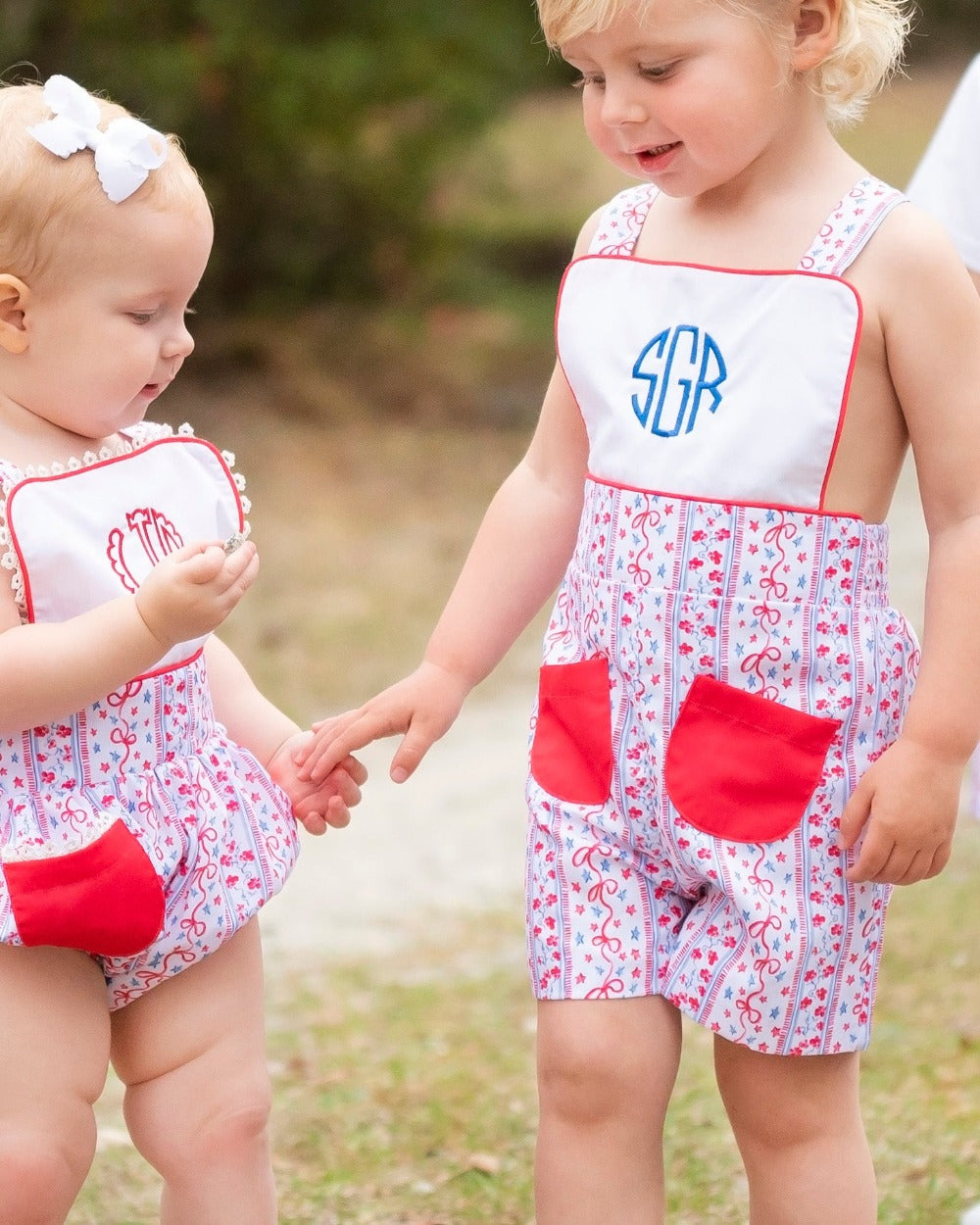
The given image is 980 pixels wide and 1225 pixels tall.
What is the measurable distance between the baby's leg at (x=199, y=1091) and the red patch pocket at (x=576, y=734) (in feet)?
1.44

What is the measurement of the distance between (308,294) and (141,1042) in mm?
7718

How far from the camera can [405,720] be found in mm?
2170

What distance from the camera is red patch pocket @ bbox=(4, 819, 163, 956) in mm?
1847

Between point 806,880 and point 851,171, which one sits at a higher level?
point 851,171

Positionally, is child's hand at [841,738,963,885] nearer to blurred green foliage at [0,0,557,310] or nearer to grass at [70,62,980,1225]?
grass at [70,62,980,1225]

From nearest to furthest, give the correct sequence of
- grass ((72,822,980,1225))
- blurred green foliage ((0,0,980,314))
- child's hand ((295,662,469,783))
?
child's hand ((295,662,469,783)) < grass ((72,822,980,1225)) < blurred green foliage ((0,0,980,314))

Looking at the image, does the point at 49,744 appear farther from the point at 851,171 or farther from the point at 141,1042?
the point at 851,171

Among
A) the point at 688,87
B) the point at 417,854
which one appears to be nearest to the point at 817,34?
the point at 688,87

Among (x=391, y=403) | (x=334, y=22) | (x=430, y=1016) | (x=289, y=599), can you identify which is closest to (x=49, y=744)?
(x=430, y=1016)

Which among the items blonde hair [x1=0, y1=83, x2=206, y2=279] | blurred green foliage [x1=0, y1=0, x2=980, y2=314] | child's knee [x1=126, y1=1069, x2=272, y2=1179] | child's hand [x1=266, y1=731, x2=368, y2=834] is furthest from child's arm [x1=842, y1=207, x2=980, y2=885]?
blurred green foliage [x1=0, y1=0, x2=980, y2=314]

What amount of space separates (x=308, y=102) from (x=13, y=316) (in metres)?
6.38

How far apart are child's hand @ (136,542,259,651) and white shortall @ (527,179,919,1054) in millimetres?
419

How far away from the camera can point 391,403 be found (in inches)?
367

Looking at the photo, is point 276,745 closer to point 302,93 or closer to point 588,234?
point 588,234
